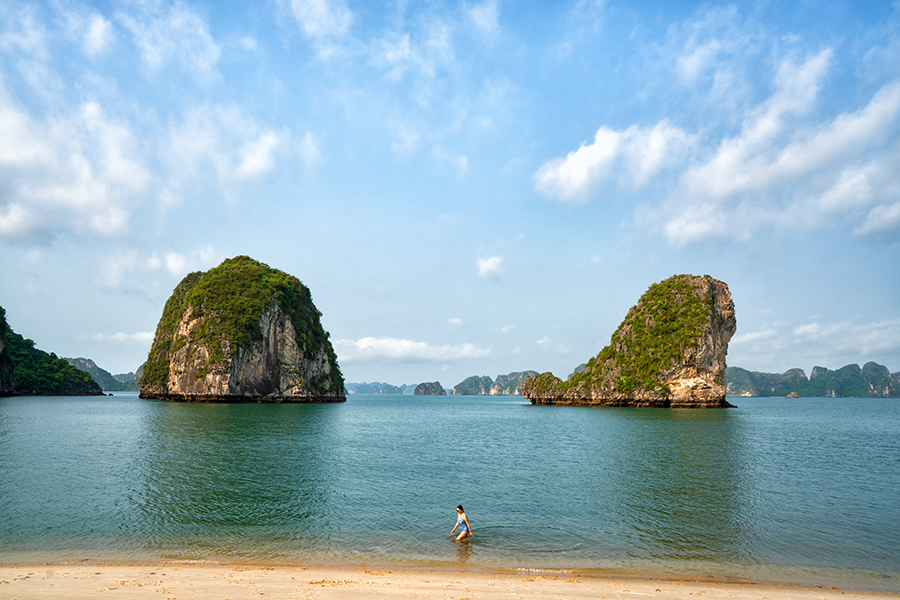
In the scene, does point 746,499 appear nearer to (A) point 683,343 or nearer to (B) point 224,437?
(B) point 224,437

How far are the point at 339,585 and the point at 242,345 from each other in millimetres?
116855

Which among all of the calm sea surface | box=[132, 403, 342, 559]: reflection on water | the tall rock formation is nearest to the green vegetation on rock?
the calm sea surface

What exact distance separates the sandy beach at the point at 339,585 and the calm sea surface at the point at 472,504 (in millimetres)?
1332

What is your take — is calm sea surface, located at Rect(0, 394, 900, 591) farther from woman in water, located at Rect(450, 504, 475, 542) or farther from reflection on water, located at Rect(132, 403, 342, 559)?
woman in water, located at Rect(450, 504, 475, 542)

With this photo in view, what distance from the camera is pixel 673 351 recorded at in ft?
361

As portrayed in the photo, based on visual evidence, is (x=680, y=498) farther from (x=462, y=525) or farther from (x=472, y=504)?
(x=462, y=525)

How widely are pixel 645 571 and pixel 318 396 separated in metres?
133

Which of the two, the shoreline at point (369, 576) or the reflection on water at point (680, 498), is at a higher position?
the shoreline at point (369, 576)

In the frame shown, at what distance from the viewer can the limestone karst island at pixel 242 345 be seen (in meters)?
118

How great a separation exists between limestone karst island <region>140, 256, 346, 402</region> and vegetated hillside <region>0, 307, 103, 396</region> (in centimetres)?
3559

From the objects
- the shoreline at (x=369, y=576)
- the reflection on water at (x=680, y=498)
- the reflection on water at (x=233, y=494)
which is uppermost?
the shoreline at (x=369, y=576)

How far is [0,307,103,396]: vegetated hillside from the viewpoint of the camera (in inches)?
5379

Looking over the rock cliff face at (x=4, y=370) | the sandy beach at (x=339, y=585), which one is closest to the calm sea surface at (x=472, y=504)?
the sandy beach at (x=339, y=585)

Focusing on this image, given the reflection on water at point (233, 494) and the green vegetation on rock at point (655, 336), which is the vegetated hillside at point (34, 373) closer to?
the reflection on water at point (233, 494)
